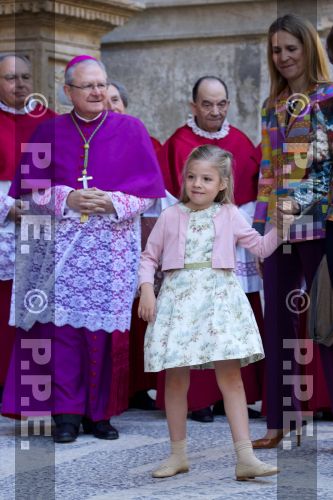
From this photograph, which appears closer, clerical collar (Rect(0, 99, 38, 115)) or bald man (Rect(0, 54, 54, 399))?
bald man (Rect(0, 54, 54, 399))

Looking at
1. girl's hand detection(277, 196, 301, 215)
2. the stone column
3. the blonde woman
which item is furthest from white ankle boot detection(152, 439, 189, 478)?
the stone column

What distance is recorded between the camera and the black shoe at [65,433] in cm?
621

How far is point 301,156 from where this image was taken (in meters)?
5.89

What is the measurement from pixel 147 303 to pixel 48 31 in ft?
13.2

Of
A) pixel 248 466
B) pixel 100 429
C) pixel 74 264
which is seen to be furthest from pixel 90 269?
pixel 248 466

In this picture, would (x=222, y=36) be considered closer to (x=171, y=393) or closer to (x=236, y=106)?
(x=236, y=106)

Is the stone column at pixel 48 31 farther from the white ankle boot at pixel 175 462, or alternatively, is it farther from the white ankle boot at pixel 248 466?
the white ankle boot at pixel 248 466

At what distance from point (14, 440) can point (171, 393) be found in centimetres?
118

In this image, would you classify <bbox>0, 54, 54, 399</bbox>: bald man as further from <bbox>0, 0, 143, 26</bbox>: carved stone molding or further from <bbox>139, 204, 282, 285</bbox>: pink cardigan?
<bbox>139, 204, 282, 285</bbox>: pink cardigan

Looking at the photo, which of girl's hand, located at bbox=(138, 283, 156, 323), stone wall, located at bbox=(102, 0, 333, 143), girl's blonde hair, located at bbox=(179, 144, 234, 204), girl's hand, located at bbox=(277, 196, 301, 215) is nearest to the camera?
girl's hand, located at bbox=(138, 283, 156, 323)

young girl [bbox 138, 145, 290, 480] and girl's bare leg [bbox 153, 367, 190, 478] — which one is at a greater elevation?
young girl [bbox 138, 145, 290, 480]

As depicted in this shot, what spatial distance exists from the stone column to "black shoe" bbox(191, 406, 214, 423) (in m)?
2.83

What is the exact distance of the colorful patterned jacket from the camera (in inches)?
228

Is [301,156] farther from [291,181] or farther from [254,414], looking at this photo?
[254,414]
